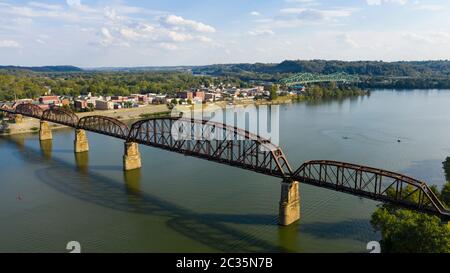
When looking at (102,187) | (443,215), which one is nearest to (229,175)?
(102,187)

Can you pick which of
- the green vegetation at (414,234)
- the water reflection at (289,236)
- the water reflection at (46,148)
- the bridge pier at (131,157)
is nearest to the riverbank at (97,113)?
the water reflection at (46,148)

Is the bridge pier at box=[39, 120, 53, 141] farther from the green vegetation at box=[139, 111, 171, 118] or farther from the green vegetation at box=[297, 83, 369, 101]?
the green vegetation at box=[297, 83, 369, 101]

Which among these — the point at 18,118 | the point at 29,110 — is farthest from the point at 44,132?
the point at 18,118

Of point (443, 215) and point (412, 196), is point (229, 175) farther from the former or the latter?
point (443, 215)

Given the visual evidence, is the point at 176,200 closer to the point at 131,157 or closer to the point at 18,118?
the point at 131,157
